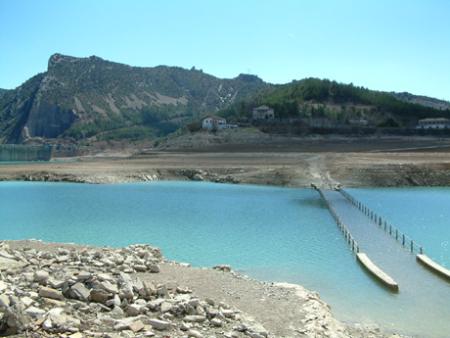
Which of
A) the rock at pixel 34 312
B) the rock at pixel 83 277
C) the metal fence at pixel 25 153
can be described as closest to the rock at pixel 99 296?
the rock at pixel 83 277

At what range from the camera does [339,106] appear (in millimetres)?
148500

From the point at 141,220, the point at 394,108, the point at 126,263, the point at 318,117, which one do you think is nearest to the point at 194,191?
the point at 141,220

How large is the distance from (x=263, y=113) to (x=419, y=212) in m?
99.1

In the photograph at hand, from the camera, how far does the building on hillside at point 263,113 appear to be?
443 feet

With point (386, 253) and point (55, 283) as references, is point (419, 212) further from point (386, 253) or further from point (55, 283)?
point (55, 283)

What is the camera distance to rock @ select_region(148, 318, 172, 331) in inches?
400

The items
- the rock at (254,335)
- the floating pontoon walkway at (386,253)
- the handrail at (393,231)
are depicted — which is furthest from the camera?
the handrail at (393,231)

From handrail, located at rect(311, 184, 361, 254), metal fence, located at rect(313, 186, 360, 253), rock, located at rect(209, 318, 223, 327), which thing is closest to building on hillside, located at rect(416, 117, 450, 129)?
handrail, located at rect(311, 184, 361, 254)

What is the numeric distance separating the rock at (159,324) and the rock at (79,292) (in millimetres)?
1709

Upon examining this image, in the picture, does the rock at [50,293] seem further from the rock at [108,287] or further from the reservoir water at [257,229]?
the reservoir water at [257,229]

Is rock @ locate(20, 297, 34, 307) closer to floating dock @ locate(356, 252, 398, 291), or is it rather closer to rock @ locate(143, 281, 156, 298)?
rock @ locate(143, 281, 156, 298)

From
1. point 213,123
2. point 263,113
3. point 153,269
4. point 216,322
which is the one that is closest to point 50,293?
point 216,322

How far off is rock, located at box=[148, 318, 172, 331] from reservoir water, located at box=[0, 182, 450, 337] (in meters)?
6.84

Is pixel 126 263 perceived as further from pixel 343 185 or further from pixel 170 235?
pixel 343 185
